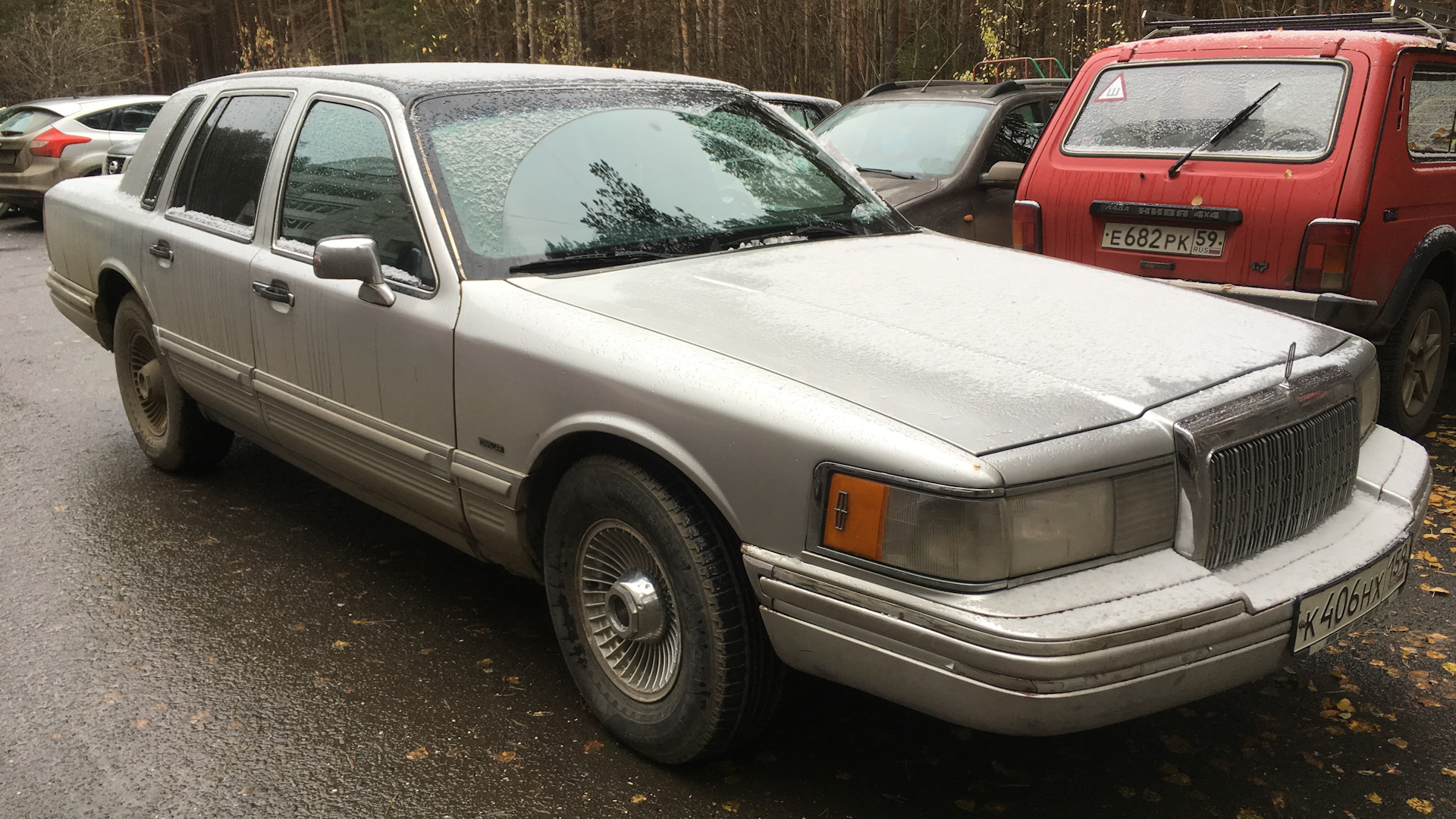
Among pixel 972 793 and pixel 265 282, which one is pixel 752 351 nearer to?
pixel 972 793

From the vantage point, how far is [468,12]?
3416 cm

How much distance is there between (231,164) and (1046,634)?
3544mm

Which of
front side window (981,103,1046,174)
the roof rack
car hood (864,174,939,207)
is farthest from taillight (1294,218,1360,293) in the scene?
front side window (981,103,1046,174)

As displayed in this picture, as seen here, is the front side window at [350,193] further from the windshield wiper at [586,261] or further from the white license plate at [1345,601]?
the white license plate at [1345,601]

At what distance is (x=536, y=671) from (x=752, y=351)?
136 cm

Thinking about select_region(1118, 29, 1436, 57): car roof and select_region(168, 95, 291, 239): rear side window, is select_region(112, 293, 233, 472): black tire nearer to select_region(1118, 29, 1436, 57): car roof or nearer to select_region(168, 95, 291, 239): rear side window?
select_region(168, 95, 291, 239): rear side window

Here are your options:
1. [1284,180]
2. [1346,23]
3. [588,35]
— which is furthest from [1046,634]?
[588,35]

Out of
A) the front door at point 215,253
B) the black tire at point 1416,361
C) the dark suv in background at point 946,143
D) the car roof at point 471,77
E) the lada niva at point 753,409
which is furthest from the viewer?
the dark suv in background at point 946,143

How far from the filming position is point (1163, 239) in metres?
5.39

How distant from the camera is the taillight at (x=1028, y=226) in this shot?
5836 mm

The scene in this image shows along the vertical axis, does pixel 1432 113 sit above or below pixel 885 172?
above

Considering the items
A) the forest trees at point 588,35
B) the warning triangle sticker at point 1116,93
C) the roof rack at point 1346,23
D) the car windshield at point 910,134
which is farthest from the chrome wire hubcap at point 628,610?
the forest trees at point 588,35

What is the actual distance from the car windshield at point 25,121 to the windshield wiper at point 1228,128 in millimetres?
14181

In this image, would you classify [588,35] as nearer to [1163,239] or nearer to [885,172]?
[885,172]
